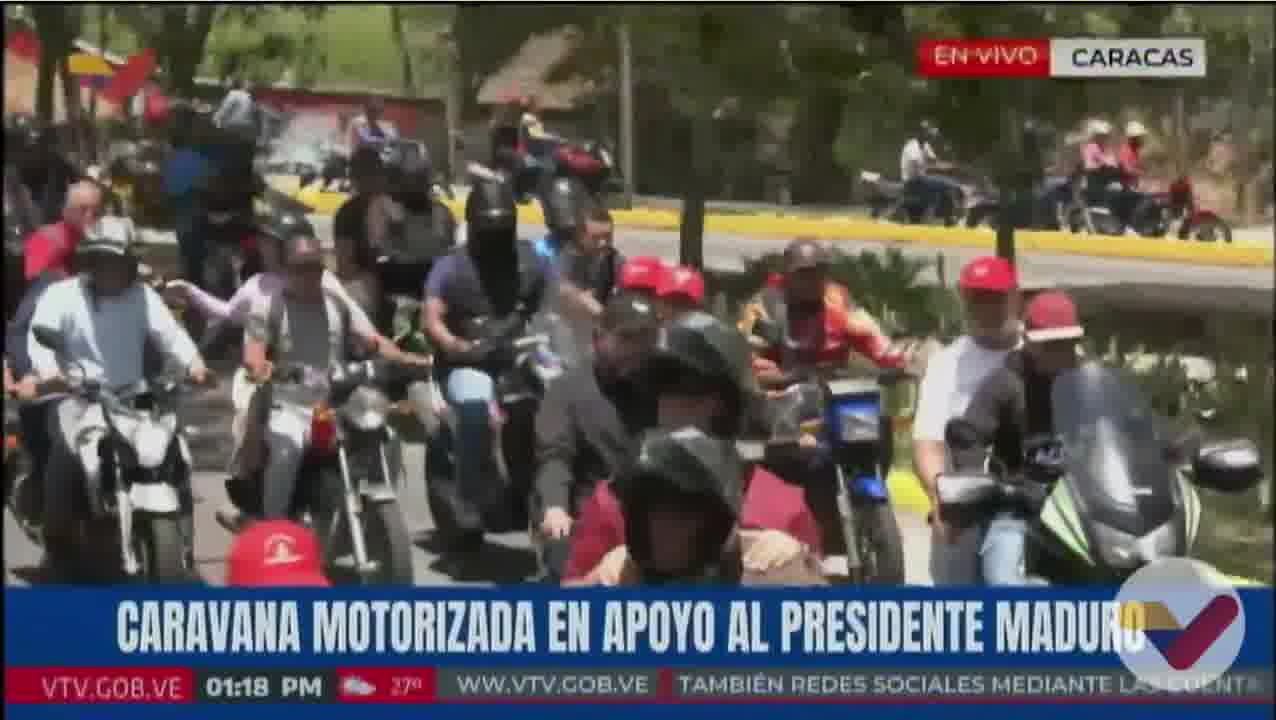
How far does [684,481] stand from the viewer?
639 cm

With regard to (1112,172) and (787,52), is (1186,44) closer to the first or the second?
(1112,172)

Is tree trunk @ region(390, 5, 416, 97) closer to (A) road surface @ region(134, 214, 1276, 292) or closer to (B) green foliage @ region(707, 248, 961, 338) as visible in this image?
(A) road surface @ region(134, 214, 1276, 292)

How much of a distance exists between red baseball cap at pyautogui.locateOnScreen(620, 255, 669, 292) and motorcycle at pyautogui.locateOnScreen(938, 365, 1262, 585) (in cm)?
75

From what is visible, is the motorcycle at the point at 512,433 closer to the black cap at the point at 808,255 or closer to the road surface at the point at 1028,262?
the road surface at the point at 1028,262

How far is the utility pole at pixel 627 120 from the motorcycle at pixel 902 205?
1.76 feet

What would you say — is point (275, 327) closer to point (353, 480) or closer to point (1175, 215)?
point (353, 480)

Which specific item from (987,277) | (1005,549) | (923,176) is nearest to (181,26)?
(923,176)

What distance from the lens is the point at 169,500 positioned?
21.2 ft

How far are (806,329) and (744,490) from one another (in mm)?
409

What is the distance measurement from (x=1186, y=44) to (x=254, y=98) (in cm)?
215

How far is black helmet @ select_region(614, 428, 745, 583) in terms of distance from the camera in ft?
21.0

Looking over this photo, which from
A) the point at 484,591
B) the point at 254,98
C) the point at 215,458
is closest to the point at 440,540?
the point at 484,591

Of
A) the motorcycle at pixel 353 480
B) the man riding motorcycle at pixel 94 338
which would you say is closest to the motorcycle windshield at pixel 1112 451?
the motorcycle at pixel 353 480

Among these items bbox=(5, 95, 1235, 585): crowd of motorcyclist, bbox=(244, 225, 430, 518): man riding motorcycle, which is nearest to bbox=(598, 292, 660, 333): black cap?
bbox=(5, 95, 1235, 585): crowd of motorcyclist
